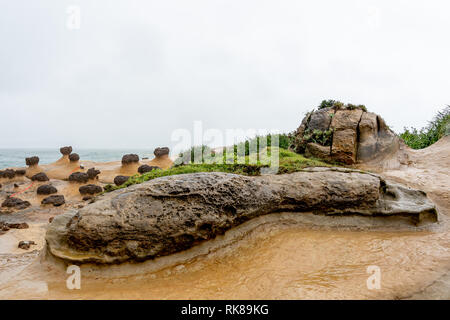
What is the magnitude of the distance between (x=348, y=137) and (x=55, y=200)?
15.6 m

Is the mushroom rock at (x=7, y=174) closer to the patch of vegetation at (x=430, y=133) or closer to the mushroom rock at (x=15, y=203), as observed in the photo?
the mushroom rock at (x=15, y=203)

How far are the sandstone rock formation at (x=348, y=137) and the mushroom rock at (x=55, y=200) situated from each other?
536 inches

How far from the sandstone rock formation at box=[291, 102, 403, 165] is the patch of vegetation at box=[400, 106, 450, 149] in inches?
231

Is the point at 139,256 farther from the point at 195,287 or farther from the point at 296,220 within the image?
the point at 296,220

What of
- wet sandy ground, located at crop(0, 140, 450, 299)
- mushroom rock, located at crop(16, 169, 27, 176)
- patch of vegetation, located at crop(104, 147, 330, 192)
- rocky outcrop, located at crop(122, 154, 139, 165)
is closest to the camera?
wet sandy ground, located at crop(0, 140, 450, 299)

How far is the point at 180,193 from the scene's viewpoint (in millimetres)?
5285

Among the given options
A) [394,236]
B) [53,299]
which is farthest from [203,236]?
[394,236]

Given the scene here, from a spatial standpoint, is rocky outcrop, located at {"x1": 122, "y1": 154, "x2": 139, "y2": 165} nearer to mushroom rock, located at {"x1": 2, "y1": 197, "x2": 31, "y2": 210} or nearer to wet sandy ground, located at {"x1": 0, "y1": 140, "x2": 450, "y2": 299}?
mushroom rock, located at {"x1": 2, "y1": 197, "x2": 31, "y2": 210}

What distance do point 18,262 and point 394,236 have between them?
27.5 feet

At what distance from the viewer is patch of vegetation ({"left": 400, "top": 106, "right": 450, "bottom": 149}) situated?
14453 millimetres

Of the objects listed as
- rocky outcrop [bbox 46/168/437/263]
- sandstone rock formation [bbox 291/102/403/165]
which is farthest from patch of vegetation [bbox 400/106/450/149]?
rocky outcrop [bbox 46/168/437/263]

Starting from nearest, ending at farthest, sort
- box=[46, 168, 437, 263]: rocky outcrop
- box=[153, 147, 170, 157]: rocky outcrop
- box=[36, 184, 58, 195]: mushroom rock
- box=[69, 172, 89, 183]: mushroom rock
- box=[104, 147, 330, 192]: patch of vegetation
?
box=[46, 168, 437, 263]: rocky outcrop
box=[104, 147, 330, 192]: patch of vegetation
box=[36, 184, 58, 195]: mushroom rock
box=[69, 172, 89, 183]: mushroom rock
box=[153, 147, 170, 157]: rocky outcrop

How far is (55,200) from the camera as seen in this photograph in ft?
49.9

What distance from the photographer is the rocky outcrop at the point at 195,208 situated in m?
4.80
